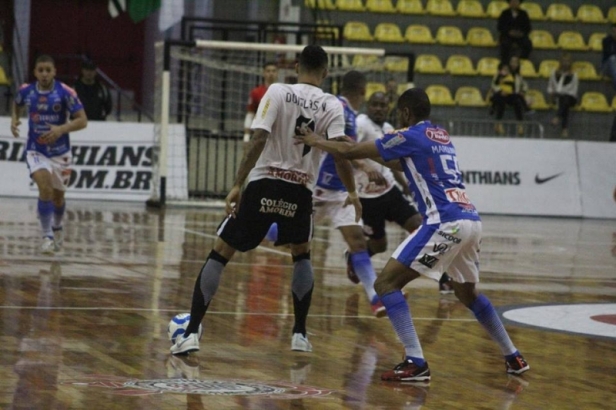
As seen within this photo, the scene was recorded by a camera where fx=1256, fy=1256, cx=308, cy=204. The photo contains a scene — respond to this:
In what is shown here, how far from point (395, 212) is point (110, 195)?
1206 centimetres

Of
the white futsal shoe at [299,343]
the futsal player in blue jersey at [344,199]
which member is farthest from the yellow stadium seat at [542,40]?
the white futsal shoe at [299,343]

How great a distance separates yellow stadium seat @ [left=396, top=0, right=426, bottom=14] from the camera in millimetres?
29891

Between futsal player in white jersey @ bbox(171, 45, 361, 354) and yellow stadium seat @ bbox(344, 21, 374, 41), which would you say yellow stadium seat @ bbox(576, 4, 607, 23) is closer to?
yellow stadium seat @ bbox(344, 21, 374, 41)

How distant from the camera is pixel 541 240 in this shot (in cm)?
2008

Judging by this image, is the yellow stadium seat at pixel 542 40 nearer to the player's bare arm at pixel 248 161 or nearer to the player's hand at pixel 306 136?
the player's hand at pixel 306 136

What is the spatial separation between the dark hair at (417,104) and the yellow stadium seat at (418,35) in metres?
21.4

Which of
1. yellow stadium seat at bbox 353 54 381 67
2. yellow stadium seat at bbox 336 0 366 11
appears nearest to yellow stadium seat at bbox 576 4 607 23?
yellow stadium seat at bbox 336 0 366 11

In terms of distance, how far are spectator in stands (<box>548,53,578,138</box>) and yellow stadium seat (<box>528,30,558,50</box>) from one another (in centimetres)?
214

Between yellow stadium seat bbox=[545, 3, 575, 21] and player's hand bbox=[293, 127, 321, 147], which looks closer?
player's hand bbox=[293, 127, 321, 147]

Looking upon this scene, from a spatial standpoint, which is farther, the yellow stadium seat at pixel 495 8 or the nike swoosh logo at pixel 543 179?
the yellow stadium seat at pixel 495 8

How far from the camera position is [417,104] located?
26.8 feet

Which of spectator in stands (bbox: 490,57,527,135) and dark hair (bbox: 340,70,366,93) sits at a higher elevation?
dark hair (bbox: 340,70,366,93)

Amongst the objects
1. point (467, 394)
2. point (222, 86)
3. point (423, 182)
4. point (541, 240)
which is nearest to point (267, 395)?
point (467, 394)

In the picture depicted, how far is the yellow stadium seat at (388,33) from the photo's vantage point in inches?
1142
